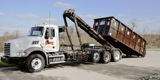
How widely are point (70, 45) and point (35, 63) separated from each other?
3.78 m

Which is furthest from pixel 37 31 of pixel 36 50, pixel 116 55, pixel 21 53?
pixel 116 55

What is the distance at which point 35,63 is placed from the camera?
13.7 metres

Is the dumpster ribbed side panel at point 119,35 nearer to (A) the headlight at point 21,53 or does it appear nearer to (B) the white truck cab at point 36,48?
(B) the white truck cab at point 36,48

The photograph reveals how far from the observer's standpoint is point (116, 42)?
1936cm

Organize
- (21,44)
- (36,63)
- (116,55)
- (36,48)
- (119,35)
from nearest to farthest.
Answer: (21,44) → (36,63) → (36,48) → (119,35) → (116,55)

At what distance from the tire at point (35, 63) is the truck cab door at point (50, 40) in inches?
36.6

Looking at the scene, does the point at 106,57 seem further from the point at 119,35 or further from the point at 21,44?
the point at 21,44

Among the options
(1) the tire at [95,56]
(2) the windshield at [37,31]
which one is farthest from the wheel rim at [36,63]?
(1) the tire at [95,56]

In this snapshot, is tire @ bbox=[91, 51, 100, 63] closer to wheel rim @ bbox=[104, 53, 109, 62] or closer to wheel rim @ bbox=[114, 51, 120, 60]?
wheel rim @ bbox=[104, 53, 109, 62]

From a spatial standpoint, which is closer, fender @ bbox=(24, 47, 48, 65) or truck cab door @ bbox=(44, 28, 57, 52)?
fender @ bbox=(24, 47, 48, 65)

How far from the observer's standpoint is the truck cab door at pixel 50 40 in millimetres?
14617

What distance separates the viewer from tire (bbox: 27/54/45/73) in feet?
44.0

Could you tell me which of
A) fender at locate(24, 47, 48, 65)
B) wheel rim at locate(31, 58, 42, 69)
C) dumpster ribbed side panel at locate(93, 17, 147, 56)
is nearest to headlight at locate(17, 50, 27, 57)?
fender at locate(24, 47, 48, 65)

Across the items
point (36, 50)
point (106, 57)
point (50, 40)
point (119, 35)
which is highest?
point (119, 35)
